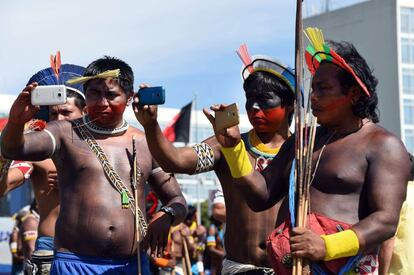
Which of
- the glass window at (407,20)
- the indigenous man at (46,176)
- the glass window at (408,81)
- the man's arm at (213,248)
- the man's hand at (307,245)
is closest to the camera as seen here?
the man's hand at (307,245)

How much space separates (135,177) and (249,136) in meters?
0.82

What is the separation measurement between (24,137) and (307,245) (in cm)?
190

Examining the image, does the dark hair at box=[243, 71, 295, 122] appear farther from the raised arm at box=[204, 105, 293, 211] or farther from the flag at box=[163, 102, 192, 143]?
the flag at box=[163, 102, 192, 143]

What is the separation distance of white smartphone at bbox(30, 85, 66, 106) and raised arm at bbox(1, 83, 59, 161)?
5cm

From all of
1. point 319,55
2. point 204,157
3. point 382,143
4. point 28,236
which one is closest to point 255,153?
point 204,157

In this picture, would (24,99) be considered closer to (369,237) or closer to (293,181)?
(293,181)

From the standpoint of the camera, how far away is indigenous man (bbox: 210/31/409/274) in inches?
199

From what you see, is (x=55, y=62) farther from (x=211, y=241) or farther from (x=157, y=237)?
(x=211, y=241)

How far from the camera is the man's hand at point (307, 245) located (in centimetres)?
494

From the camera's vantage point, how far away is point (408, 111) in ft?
206

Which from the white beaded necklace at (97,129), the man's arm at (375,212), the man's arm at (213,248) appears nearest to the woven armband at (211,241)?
the man's arm at (213,248)

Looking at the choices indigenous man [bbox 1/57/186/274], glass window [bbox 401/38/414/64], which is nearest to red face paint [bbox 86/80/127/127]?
indigenous man [bbox 1/57/186/274]

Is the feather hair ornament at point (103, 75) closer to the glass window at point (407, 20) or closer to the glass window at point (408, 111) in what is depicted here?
the glass window at point (407, 20)

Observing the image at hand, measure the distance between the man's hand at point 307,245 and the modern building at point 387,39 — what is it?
2217 inches
